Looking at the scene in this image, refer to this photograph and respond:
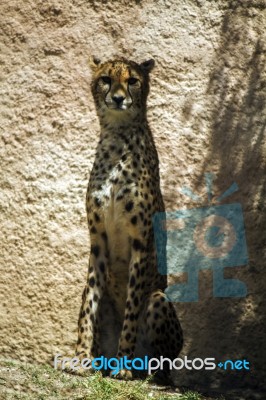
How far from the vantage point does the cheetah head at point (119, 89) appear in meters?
4.74

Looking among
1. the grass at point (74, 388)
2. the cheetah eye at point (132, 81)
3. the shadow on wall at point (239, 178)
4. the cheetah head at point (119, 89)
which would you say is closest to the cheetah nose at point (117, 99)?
the cheetah head at point (119, 89)

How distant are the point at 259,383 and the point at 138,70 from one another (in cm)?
209

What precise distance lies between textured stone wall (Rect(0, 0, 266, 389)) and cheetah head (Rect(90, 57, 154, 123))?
0.66m

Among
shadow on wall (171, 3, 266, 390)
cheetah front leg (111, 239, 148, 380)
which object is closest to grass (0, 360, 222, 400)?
cheetah front leg (111, 239, 148, 380)

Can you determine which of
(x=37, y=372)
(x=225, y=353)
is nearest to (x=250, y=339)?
(x=225, y=353)

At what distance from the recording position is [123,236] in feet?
15.7

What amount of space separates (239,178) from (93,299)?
134 centimetres

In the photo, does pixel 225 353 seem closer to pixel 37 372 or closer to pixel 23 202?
pixel 37 372

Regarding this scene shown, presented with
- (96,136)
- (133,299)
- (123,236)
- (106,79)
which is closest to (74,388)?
(133,299)

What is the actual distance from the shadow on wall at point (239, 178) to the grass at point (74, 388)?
0.78 metres

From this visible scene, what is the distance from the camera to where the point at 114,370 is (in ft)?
14.9

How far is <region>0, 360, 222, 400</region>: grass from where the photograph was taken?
419 cm

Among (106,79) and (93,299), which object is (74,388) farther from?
(106,79)

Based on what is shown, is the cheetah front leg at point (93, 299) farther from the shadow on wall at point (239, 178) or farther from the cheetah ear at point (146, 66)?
the cheetah ear at point (146, 66)
